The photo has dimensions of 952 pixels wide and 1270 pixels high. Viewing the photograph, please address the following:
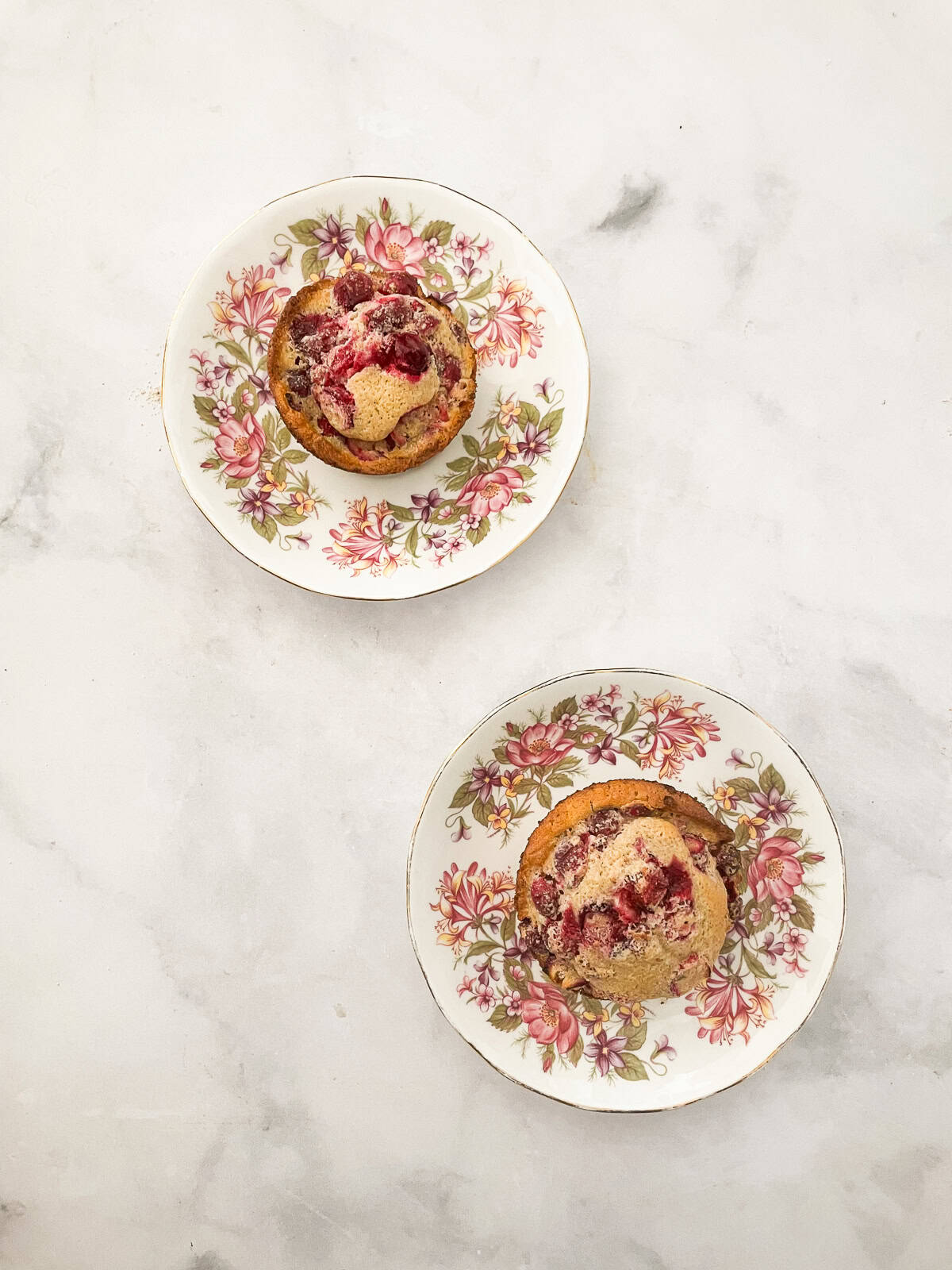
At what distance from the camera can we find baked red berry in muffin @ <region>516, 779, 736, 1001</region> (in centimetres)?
198

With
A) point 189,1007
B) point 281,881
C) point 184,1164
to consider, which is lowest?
point 184,1164

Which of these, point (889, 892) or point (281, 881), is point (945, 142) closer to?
point (889, 892)

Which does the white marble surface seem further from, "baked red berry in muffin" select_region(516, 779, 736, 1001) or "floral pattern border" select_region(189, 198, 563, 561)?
"baked red berry in muffin" select_region(516, 779, 736, 1001)

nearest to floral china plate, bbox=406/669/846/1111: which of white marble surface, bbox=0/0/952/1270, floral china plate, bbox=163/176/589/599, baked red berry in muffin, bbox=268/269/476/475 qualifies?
white marble surface, bbox=0/0/952/1270

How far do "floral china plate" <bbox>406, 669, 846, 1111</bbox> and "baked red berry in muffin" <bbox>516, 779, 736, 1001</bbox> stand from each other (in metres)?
0.11

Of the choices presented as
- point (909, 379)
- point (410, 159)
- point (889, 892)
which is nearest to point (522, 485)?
point (410, 159)

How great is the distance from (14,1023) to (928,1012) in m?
2.32

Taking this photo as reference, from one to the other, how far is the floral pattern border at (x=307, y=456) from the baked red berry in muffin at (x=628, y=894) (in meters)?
0.73

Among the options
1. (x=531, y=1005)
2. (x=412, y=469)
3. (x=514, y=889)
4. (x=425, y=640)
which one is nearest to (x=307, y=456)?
(x=412, y=469)

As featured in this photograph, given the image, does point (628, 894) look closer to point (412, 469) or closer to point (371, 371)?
point (412, 469)

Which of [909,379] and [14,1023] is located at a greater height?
[909,379]

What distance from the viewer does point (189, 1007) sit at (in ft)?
7.84

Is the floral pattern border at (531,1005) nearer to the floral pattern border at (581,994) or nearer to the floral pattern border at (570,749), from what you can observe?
the floral pattern border at (581,994)

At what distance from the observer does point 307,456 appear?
2322 mm
